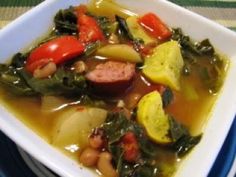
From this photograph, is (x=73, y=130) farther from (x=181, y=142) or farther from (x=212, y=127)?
(x=212, y=127)

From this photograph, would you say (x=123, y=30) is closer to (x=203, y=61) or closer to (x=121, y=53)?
(x=121, y=53)

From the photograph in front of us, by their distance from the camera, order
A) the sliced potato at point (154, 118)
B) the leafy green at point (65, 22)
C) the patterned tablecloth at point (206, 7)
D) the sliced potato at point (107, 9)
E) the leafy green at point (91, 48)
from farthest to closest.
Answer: the patterned tablecloth at point (206, 7)
the sliced potato at point (107, 9)
the leafy green at point (65, 22)
the leafy green at point (91, 48)
the sliced potato at point (154, 118)

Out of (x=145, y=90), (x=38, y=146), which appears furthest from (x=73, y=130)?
(x=145, y=90)

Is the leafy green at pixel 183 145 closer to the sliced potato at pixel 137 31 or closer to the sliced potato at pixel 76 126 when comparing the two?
the sliced potato at pixel 76 126

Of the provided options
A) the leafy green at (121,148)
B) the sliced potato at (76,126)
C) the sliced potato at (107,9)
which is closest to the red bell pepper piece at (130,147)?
the leafy green at (121,148)

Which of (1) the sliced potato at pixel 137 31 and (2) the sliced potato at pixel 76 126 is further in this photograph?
(1) the sliced potato at pixel 137 31

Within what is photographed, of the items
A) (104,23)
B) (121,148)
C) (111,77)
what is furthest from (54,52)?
(121,148)

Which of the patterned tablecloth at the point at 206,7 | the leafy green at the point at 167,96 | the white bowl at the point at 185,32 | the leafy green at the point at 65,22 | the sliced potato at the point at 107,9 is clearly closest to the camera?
the white bowl at the point at 185,32
